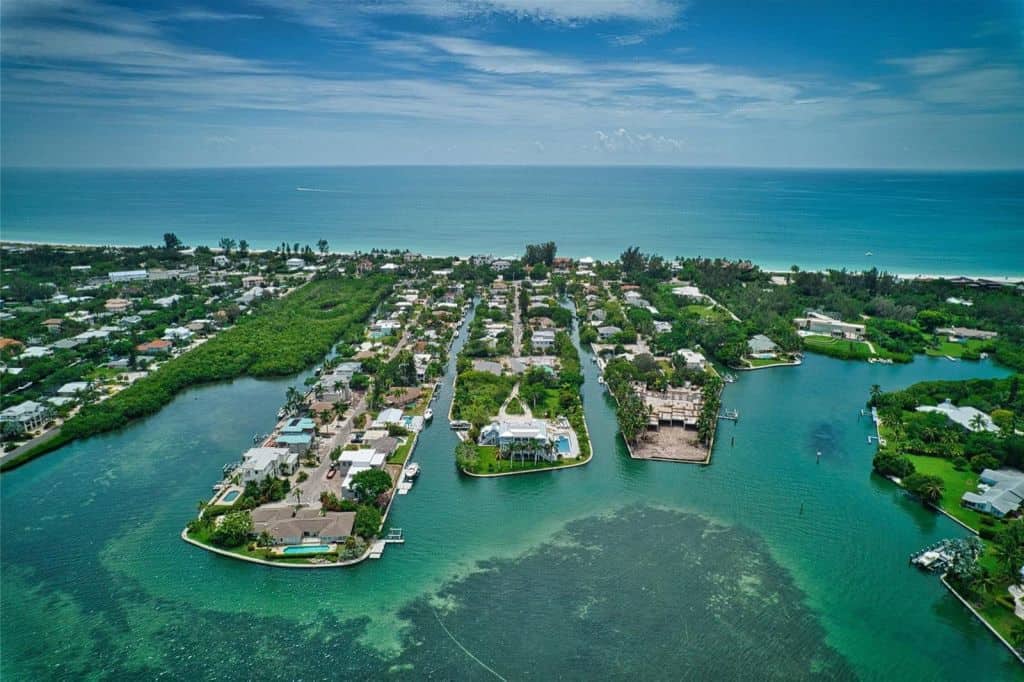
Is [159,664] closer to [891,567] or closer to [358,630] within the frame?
A: [358,630]

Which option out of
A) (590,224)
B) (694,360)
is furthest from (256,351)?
(590,224)

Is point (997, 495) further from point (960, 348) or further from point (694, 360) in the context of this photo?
point (960, 348)

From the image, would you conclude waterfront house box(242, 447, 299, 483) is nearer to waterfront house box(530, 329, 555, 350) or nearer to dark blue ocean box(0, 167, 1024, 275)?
waterfront house box(530, 329, 555, 350)

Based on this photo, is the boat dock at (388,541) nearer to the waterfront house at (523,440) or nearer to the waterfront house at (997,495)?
the waterfront house at (523,440)

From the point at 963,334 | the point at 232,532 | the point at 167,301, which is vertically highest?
the point at 963,334

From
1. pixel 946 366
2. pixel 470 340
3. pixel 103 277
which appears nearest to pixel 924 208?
pixel 946 366

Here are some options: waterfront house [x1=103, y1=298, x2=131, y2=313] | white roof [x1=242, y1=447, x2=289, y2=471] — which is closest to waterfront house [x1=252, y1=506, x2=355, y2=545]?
white roof [x1=242, y1=447, x2=289, y2=471]
